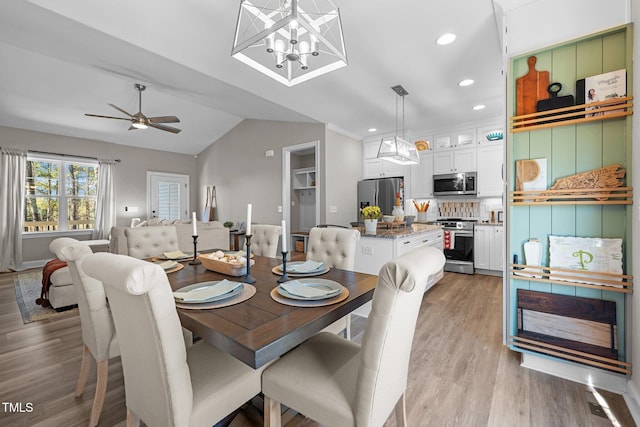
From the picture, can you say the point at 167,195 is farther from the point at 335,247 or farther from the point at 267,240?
the point at 335,247

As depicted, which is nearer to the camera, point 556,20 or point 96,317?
point 96,317

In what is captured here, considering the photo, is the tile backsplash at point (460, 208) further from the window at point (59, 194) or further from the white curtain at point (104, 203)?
the window at point (59, 194)

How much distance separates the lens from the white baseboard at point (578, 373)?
5.60 feet

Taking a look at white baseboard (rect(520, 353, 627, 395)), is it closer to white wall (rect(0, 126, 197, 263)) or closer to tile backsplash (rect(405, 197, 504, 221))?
tile backsplash (rect(405, 197, 504, 221))

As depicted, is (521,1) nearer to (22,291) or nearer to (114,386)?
(114,386)

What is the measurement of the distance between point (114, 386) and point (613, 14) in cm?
400

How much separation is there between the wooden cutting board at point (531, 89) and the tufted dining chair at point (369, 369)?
166 centimetres

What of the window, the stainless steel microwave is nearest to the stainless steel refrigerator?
the stainless steel microwave

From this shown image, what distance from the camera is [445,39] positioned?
263 centimetres

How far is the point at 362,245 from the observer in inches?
123

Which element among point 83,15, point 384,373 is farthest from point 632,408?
point 83,15

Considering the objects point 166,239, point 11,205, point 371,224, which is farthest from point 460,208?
point 11,205

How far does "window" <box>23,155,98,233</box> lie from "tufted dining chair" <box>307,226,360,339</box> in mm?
6593

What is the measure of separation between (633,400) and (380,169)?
4.57 m
